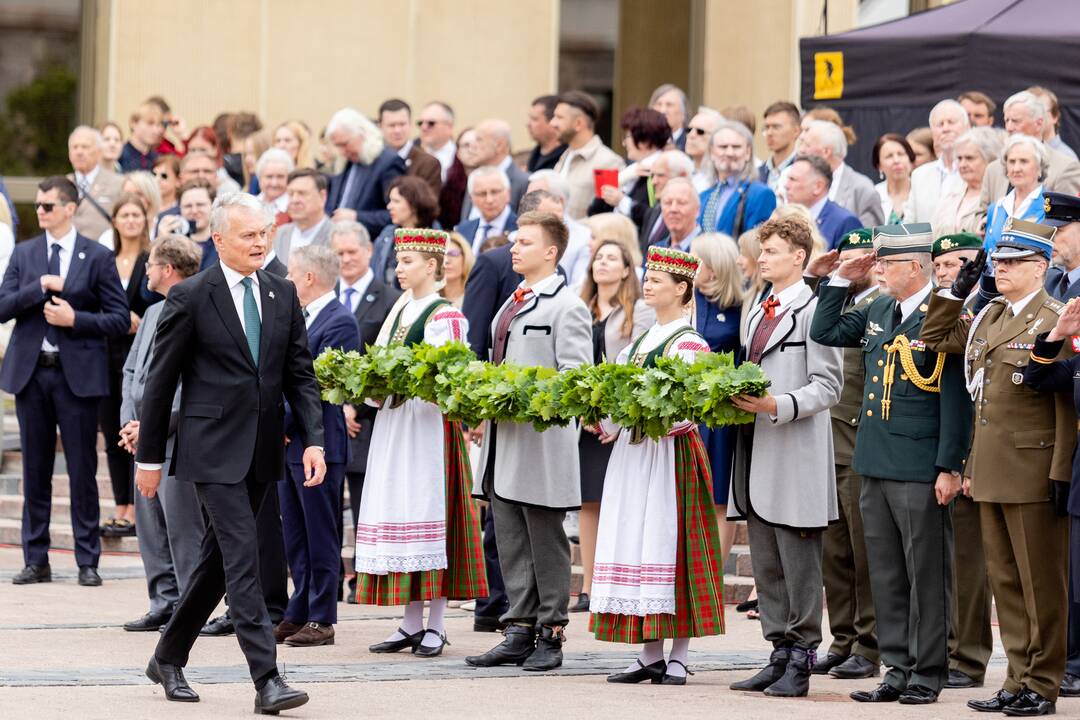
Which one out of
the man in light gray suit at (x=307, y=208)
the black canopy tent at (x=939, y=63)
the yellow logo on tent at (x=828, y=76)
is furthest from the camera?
the yellow logo on tent at (x=828, y=76)

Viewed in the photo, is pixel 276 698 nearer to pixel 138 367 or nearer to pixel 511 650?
pixel 511 650

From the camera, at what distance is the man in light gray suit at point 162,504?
9781mm

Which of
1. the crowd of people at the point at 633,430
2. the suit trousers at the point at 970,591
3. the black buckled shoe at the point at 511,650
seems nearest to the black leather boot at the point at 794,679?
the crowd of people at the point at 633,430

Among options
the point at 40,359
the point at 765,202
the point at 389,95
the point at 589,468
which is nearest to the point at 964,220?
the point at 765,202

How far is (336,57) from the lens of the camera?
18812mm

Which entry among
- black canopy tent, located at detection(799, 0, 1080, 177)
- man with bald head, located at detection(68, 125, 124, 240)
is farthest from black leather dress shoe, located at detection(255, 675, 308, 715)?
man with bald head, located at detection(68, 125, 124, 240)

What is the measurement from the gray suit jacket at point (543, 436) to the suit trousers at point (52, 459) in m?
3.48

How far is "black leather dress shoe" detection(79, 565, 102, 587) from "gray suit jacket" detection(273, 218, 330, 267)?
2.43 metres

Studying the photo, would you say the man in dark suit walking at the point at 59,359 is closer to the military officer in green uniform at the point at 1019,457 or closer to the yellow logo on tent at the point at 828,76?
the yellow logo on tent at the point at 828,76

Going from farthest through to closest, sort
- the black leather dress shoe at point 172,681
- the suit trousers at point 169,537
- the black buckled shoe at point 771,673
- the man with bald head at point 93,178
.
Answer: the man with bald head at point 93,178, the suit trousers at point 169,537, the black buckled shoe at point 771,673, the black leather dress shoe at point 172,681

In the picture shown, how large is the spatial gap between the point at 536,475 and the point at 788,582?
1.39 metres

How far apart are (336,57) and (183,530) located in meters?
9.84

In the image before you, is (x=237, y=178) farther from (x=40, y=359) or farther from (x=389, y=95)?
(x=40, y=359)

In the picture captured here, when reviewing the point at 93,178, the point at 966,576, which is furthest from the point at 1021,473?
the point at 93,178
